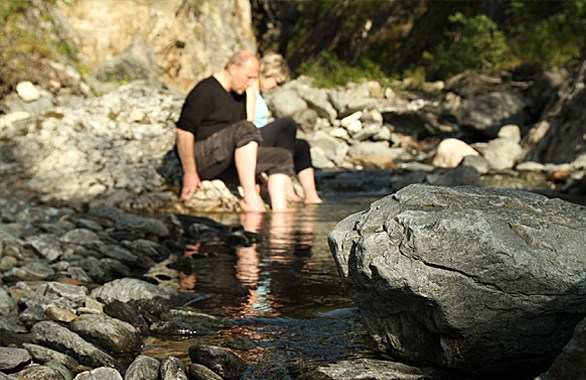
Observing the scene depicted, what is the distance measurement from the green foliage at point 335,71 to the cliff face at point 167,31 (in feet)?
9.28

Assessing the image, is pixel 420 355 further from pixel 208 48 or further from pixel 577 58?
pixel 208 48

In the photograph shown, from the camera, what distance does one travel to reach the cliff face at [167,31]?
48.6 feet

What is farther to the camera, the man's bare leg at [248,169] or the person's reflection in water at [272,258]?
the man's bare leg at [248,169]

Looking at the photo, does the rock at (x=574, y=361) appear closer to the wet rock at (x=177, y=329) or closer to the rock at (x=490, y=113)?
the wet rock at (x=177, y=329)

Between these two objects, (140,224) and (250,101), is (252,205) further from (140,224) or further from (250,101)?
(140,224)

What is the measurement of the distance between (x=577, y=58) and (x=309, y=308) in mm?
12552

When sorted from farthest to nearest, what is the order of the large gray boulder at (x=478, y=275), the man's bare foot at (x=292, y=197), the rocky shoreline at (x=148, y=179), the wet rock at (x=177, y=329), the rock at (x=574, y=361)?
the man's bare foot at (x=292, y=197), the wet rock at (x=177, y=329), the rocky shoreline at (x=148, y=179), the large gray boulder at (x=478, y=275), the rock at (x=574, y=361)

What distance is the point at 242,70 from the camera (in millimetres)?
6746

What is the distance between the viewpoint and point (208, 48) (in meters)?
19.9

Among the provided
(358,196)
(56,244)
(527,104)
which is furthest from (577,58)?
(56,244)

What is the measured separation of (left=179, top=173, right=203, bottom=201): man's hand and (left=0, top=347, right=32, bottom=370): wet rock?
5.00m

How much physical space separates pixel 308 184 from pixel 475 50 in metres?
10.2

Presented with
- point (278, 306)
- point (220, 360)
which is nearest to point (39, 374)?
point (220, 360)

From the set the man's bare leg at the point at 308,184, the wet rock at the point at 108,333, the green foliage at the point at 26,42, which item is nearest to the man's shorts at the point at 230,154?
the man's bare leg at the point at 308,184
